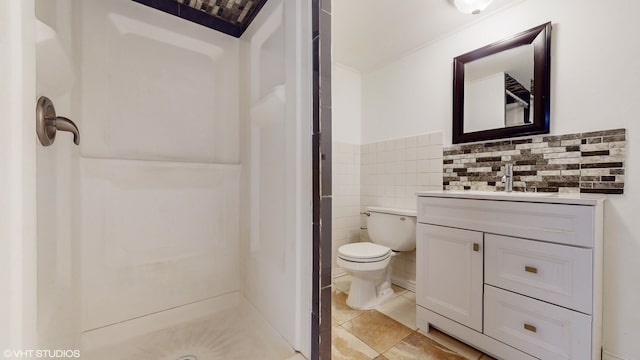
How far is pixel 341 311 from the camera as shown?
1750 mm

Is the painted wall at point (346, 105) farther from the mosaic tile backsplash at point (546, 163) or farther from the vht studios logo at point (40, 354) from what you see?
the vht studios logo at point (40, 354)

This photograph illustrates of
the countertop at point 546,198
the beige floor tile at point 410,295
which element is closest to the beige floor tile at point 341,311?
the beige floor tile at point 410,295

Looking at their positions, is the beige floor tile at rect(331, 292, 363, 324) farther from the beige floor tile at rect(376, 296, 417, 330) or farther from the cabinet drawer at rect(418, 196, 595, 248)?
the cabinet drawer at rect(418, 196, 595, 248)

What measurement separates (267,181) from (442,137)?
57.6 inches

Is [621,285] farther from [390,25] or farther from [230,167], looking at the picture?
[230,167]

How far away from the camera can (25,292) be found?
44 centimetres

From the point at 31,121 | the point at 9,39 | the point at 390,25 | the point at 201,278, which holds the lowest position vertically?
the point at 201,278

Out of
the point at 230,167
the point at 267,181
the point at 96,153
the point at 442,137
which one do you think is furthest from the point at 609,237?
the point at 96,153

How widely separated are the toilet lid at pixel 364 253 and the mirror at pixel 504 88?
100cm

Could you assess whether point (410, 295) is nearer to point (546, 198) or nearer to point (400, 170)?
point (400, 170)

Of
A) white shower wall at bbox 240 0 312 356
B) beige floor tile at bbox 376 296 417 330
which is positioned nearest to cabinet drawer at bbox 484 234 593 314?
beige floor tile at bbox 376 296 417 330

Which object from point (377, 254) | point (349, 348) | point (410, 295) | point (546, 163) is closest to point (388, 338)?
point (349, 348)

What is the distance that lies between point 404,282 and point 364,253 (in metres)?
0.65

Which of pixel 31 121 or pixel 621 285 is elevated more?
pixel 31 121
